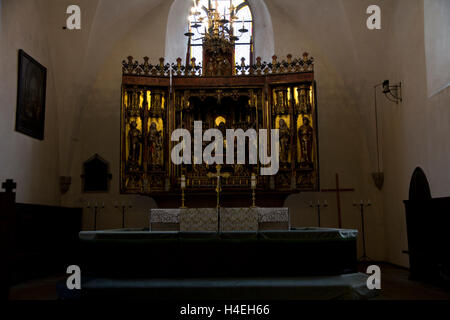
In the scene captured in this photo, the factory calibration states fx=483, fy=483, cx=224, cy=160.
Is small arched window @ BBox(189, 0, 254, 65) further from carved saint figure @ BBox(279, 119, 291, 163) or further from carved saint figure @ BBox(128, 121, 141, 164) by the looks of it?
carved saint figure @ BBox(128, 121, 141, 164)

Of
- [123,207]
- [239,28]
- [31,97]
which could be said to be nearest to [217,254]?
[123,207]

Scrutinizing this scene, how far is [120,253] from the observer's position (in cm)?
812

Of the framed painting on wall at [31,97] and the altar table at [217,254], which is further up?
the framed painting on wall at [31,97]

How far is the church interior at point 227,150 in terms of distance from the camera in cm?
812

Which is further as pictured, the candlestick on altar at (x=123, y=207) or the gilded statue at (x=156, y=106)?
the candlestick on altar at (x=123, y=207)

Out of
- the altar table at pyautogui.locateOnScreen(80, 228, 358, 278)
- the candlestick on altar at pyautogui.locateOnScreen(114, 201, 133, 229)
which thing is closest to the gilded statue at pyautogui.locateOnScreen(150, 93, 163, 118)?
the candlestick on altar at pyautogui.locateOnScreen(114, 201, 133, 229)

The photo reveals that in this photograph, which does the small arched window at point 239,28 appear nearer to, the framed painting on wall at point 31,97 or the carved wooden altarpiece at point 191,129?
the carved wooden altarpiece at point 191,129

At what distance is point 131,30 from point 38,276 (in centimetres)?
791

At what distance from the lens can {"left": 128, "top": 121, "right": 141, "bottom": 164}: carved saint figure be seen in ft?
40.8

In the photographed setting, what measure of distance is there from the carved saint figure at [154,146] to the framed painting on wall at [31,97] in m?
2.95

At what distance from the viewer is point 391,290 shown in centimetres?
862

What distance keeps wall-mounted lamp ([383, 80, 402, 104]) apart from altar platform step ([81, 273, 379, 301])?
6.15 metres

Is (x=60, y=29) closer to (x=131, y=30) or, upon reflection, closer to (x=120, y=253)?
(x=131, y=30)

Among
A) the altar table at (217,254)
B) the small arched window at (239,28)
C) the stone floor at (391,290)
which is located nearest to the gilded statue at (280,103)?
the small arched window at (239,28)
